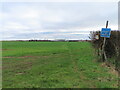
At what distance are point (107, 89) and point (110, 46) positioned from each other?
6.41 metres

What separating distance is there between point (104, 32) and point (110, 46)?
2185 millimetres

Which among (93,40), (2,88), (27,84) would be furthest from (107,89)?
(93,40)

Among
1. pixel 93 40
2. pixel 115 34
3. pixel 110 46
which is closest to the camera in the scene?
pixel 115 34

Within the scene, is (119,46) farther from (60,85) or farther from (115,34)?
(60,85)

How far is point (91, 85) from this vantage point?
454cm

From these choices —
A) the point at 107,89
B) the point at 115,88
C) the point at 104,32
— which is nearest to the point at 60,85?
the point at 107,89

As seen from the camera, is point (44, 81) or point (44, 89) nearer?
point (44, 89)

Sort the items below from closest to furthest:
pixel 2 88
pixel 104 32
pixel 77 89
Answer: pixel 77 89 → pixel 2 88 → pixel 104 32

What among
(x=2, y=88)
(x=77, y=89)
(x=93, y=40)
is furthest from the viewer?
(x=93, y=40)

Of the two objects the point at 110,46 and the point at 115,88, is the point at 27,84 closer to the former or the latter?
the point at 115,88

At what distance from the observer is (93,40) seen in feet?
35.1

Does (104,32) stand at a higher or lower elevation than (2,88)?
higher

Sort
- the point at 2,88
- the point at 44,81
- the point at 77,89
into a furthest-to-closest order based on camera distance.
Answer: the point at 44,81 → the point at 2,88 → the point at 77,89

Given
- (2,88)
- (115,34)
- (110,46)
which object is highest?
(115,34)
